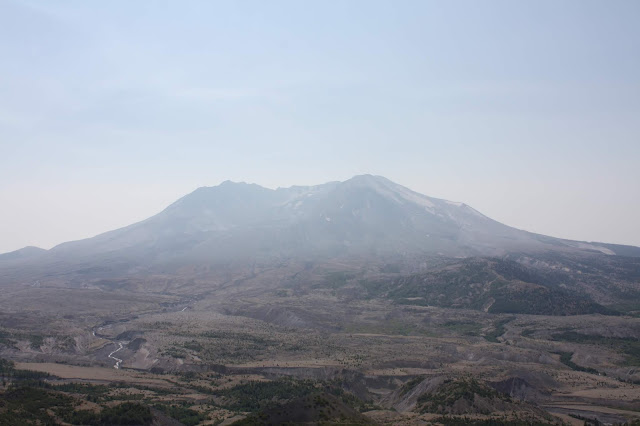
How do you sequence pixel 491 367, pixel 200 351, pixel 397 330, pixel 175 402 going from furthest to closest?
pixel 397 330 → pixel 200 351 → pixel 491 367 → pixel 175 402

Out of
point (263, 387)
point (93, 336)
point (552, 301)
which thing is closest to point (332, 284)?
point (552, 301)

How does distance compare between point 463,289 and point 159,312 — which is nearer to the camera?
point 159,312

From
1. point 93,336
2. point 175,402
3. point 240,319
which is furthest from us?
point 240,319

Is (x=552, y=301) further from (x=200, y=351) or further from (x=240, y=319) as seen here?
(x=200, y=351)

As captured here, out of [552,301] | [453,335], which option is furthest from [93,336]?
[552,301]

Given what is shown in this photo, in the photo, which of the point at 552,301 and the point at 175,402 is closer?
the point at 175,402

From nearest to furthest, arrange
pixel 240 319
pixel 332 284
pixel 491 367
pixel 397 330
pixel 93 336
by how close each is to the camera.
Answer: pixel 491 367
pixel 93 336
pixel 397 330
pixel 240 319
pixel 332 284

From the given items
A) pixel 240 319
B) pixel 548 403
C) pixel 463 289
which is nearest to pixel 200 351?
pixel 240 319

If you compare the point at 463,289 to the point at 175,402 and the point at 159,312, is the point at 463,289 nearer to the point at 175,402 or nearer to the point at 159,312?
the point at 159,312

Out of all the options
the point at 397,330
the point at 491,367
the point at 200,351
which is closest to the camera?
the point at 491,367
